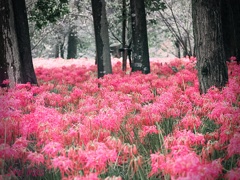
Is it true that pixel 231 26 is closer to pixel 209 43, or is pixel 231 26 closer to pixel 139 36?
pixel 139 36

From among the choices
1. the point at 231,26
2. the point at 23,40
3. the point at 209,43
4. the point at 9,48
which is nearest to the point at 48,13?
the point at 23,40

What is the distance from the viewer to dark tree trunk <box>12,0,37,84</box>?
27.9ft

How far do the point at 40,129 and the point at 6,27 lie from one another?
5.14m

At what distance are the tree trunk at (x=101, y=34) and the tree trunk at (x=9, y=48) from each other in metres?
2.51

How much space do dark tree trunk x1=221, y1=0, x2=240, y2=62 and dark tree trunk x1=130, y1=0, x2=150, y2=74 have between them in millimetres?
3388

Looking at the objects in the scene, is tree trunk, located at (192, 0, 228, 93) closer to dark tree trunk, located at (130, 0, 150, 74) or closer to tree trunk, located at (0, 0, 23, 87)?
dark tree trunk, located at (130, 0, 150, 74)

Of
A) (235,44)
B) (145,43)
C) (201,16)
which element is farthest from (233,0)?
(201,16)

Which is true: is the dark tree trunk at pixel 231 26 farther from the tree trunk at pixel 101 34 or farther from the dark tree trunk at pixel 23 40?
the dark tree trunk at pixel 23 40

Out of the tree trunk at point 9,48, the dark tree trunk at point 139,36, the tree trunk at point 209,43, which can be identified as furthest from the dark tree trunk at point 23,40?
the tree trunk at point 209,43

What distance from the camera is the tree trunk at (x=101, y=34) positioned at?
943 cm

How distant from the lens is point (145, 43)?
10.3 meters

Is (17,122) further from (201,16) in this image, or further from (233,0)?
(233,0)

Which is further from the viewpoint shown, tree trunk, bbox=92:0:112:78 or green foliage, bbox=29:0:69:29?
green foliage, bbox=29:0:69:29

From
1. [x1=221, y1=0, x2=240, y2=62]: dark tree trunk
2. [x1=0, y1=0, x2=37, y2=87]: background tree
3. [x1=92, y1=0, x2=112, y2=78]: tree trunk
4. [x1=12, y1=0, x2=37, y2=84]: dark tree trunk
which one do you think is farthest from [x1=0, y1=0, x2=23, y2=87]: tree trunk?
[x1=221, y1=0, x2=240, y2=62]: dark tree trunk
